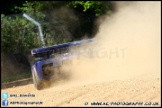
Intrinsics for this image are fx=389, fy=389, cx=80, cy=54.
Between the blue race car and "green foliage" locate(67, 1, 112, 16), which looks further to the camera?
"green foliage" locate(67, 1, 112, 16)

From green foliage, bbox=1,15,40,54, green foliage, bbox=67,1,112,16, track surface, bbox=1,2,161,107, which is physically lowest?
track surface, bbox=1,2,161,107

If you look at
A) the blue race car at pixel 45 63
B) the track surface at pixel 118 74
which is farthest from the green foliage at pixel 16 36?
the blue race car at pixel 45 63

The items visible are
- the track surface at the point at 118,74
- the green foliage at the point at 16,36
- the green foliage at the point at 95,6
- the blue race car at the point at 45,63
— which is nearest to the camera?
the track surface at the point at 118,74

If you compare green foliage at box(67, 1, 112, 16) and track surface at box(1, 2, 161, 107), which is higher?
green foliage at box(67, 1, 112, 16)

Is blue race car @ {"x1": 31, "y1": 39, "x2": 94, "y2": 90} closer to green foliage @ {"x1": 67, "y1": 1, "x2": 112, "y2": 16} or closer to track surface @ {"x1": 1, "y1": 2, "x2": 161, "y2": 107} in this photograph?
track surface @ {"x1": 1, "y1": 2, "x2": 161, "y2": 107}

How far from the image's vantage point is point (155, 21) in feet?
47.1

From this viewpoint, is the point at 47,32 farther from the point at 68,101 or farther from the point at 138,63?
the point at 68,101

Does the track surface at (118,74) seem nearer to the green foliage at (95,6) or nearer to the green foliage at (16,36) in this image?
the green foliage at (16,36)

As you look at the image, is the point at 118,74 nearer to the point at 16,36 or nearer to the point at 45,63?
the point at 45,63

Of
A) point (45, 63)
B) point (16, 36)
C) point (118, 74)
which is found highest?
point (16, 36)

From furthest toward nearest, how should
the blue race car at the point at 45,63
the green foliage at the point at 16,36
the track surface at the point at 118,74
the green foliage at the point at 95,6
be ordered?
the green foliage at the point at 95,6
the green foliage at the point at 16,36
the blue race car at the point at 45,63
the track surface at the point at 118,74

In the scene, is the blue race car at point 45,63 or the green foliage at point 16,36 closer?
the blue race car at point 45,63

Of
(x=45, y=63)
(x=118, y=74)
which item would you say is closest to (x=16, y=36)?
(x=45, y=63)

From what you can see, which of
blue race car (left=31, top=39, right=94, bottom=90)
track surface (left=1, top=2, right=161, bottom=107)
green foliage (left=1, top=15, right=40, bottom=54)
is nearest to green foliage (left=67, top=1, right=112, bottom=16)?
green foliage (left=1, top=15, right=40, bottom=54)
